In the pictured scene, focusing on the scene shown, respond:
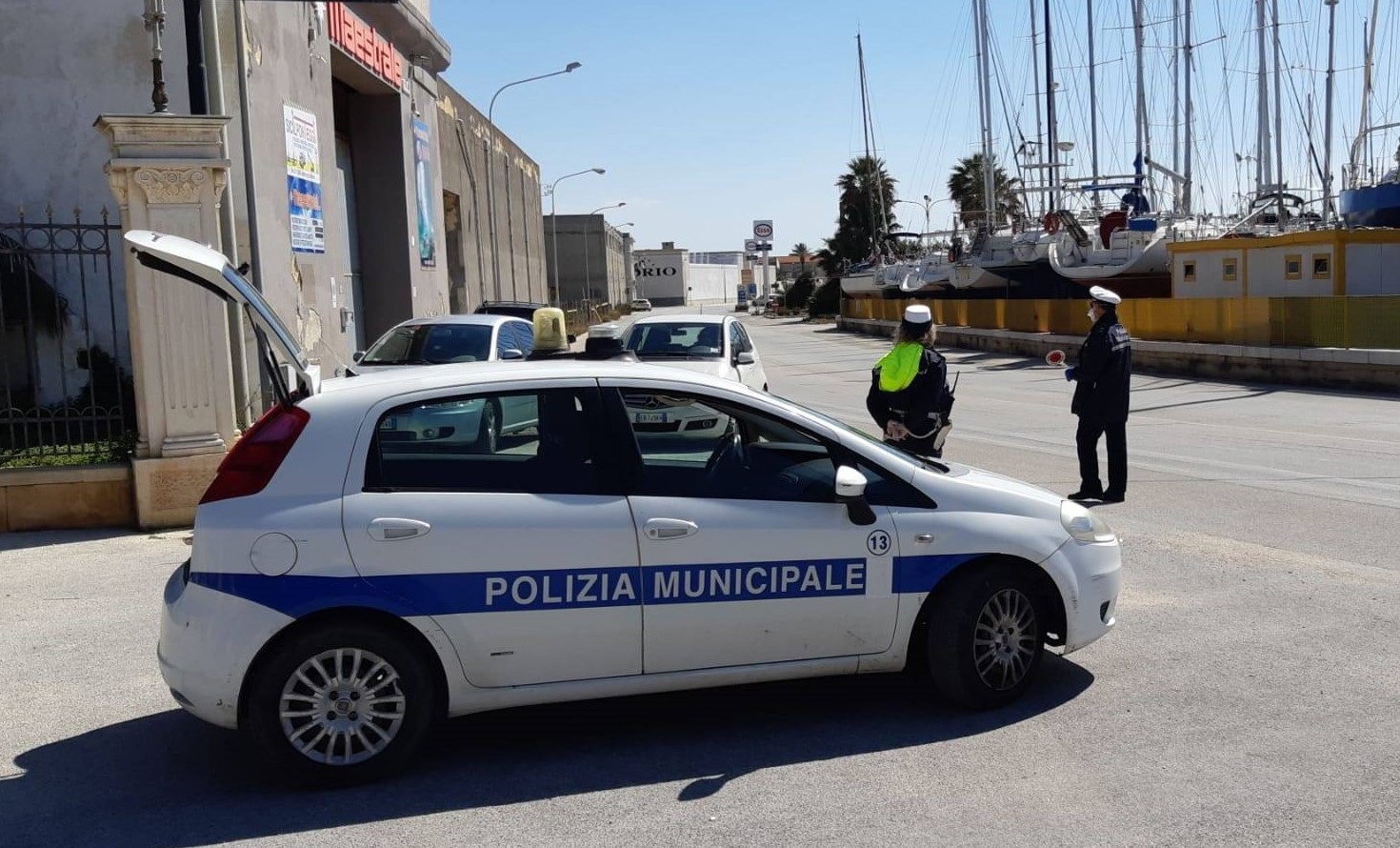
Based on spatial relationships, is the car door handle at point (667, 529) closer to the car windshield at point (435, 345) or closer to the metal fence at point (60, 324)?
the metal fence at point (60, 324)

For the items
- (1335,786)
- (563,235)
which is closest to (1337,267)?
(1335,786)

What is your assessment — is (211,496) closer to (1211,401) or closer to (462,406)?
Result: (462,406)

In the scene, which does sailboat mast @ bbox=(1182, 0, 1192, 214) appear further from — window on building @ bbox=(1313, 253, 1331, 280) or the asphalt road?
the asphalt road

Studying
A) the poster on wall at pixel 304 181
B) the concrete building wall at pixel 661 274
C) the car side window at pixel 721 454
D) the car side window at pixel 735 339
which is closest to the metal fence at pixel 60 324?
the poster on wall at pixel 304 181

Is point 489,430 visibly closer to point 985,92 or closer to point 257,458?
point 257,458

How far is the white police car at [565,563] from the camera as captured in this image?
467cm

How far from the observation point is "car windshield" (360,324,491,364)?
13.9 m

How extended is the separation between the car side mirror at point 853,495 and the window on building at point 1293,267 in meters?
25.5

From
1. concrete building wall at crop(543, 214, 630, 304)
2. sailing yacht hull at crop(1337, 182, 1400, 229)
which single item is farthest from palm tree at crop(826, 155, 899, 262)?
sailing yacht hull at crop(1337, 182, 1400, 229)

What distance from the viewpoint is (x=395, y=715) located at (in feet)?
15.6

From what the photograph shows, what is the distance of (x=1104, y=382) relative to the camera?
10.2 meters

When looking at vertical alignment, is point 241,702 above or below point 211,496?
below

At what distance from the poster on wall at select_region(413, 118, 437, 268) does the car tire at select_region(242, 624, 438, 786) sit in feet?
79.7

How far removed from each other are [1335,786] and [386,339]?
39.4 ft
